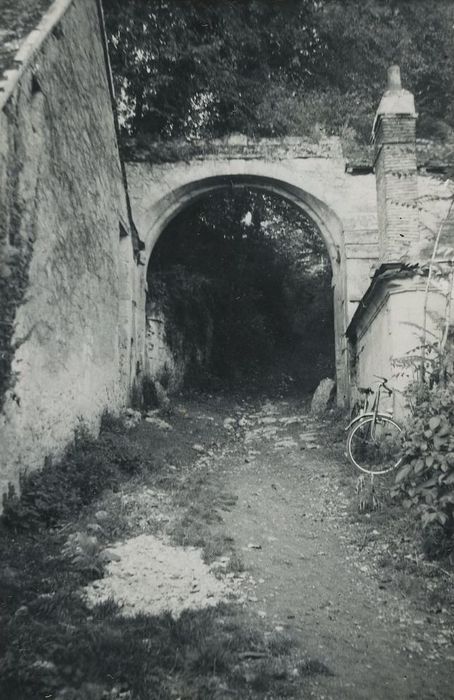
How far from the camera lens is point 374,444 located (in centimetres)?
686

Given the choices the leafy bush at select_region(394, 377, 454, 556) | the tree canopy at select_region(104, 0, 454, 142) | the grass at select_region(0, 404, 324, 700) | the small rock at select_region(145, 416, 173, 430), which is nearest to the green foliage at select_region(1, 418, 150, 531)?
the grass at select_region(0, 404, 324, 700)

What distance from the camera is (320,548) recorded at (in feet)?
15.0

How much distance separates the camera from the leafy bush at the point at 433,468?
386 centimetres

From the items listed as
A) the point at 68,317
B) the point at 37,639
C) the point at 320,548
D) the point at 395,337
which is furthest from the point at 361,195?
the point at 37,639

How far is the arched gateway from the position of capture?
1143cm

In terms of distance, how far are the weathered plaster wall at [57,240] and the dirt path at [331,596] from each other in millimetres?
2255

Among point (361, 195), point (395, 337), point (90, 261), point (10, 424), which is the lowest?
point (10, 424)

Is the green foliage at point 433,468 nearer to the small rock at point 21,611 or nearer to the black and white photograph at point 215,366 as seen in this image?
the black and white photograph at point 215,366

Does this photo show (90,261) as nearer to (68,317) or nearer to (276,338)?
(68,317)

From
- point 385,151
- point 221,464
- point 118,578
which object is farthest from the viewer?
point 385,151

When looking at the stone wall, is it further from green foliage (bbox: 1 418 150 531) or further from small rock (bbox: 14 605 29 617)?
small rock (bbox: 14 605 29 617)

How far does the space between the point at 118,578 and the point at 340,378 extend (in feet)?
28.4

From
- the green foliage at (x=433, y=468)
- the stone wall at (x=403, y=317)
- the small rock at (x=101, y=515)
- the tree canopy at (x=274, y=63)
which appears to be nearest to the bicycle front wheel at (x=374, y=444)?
the stone wall at (x=403, y=317)

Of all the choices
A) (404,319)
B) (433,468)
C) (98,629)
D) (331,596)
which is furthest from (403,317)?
(98,629)
